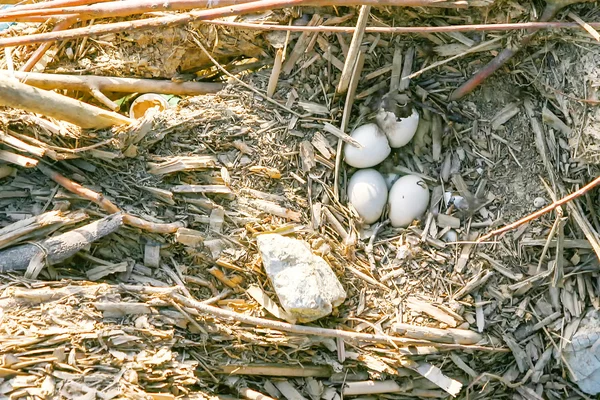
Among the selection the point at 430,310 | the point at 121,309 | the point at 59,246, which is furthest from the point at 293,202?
the point at 59,246

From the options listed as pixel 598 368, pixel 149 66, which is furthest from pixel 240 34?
pixel 598 368

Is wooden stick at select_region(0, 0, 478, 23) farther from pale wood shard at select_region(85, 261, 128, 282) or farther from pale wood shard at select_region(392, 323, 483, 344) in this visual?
pale wood shard at select_region(392, 323, 483, 344)

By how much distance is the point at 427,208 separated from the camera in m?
2.61

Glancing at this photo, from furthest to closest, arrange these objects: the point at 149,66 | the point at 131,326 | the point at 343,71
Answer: the point at 149,66
the point at 343,71
the point at 131,326

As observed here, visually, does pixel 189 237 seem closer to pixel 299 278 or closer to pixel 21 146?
pixel 299 278

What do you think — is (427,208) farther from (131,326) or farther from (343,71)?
(131,326)

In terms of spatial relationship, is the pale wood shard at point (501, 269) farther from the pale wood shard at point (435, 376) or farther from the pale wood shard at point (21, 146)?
the pale wood shard at point (21, 146)

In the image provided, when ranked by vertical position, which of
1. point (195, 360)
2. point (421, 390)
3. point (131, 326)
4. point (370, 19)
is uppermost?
point (370, 19)

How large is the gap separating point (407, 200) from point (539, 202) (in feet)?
1.57

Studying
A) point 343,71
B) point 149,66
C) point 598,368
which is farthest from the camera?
point 149,66

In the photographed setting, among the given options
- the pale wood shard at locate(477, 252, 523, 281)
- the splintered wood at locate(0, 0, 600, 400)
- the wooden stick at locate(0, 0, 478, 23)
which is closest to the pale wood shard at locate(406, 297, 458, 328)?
the splintered wood at locate(0, 0, 600, 400)

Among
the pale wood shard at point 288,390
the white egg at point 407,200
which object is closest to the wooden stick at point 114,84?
the white egg at point 407,200

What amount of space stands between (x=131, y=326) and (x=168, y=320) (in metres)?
0.12

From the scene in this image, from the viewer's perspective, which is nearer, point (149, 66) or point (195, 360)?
point (195, 360)
